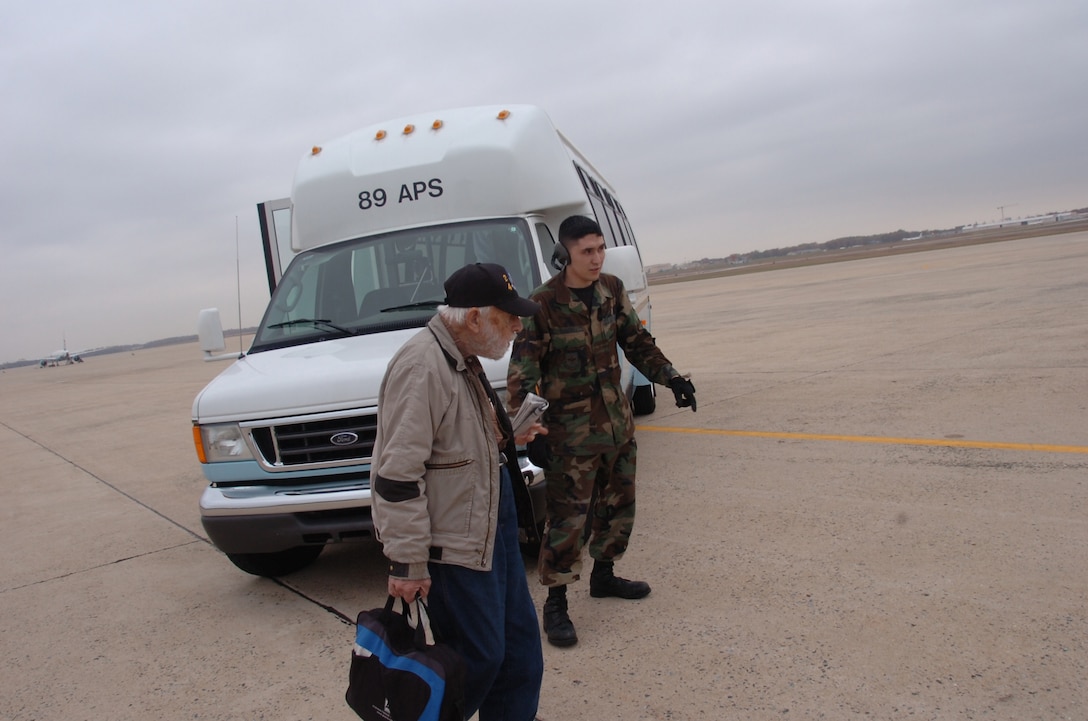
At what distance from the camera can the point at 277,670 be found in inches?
151

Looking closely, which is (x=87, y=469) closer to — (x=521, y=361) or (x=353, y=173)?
(x=353, y=173)

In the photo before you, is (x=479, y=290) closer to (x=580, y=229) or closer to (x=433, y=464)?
(x=433, y=464)

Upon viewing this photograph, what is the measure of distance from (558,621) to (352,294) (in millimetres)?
2785

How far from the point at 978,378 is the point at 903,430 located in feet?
7.59

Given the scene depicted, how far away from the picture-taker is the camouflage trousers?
146 inches

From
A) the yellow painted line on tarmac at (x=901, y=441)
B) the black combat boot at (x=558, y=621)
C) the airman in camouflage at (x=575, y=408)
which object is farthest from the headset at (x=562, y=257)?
the yellow painted line on tarmac at (x=901, y=441)

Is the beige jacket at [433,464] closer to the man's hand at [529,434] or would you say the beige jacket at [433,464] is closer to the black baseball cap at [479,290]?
the black baseball cap at [479,290]

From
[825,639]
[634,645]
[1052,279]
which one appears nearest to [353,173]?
[634,645]

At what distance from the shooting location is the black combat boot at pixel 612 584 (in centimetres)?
416

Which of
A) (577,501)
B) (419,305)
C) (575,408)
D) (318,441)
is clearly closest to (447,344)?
(575,408)

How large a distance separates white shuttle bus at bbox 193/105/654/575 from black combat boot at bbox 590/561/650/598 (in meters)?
0.42

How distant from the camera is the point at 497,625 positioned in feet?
8.34

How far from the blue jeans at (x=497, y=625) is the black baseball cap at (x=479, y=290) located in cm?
59

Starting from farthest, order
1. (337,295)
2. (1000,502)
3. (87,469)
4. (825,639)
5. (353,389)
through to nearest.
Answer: (87,469) → (337,295) → (1000,502) → (353,389) → (825,639)
